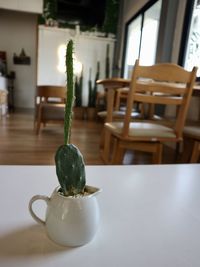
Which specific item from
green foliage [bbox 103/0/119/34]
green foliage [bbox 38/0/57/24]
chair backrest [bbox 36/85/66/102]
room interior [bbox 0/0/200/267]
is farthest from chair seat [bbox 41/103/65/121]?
green foliage [bbox 103/0/119/34]

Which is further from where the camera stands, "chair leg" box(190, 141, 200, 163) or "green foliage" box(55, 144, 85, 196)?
"chair leg" box(190, 141, 200, 163)

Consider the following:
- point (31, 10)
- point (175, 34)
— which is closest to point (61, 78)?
point (31, 10)

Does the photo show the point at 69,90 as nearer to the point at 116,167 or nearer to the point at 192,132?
the point at 116,167

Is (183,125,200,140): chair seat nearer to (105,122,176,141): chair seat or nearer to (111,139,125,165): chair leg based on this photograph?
(105,122,176,141): chair seat

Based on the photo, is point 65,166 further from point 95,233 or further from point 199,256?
point 199,256

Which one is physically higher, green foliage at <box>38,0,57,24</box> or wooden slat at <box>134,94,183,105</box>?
green foliage at <box>38,0,57,24</box>

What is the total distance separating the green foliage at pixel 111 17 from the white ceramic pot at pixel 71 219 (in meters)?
5.25

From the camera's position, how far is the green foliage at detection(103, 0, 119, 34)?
4957mm

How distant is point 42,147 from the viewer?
2.44 meters

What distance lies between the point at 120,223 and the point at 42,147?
2107 millimetres

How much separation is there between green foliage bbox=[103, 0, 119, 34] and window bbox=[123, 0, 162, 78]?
480mm

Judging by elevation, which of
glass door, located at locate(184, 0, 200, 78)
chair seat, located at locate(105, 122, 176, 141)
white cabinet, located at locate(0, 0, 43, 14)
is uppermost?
white cabinet, located at locate(0, 0, 43, 14)

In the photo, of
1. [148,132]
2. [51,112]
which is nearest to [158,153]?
[148,132]

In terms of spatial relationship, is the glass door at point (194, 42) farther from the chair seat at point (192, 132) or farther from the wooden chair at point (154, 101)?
the wooden chair at point (154, 101)
